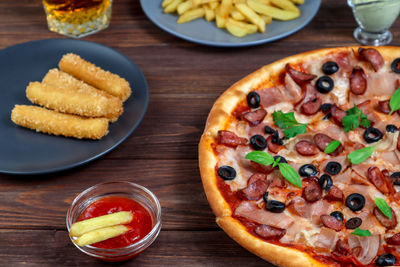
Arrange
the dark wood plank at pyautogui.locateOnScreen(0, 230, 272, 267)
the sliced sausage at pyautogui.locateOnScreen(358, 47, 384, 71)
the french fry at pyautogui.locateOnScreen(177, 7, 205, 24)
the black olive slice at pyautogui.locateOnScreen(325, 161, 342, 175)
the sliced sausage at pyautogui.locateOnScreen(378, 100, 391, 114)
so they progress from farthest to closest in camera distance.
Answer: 1. the french fry at pyautogui.locateOnScreen(177, 7, 205, 24)
2. the sliced sausage at pyautogui.locateOnScreen(358, 47, 384, 71)
3. the sliced sausage at pyautogui.locateOnScreen(378, 100, 391, 114)
4. the black olive slice at pyautogui.locateOnScreen(325, 161, 342, 175)
5. the dark wood plank at pyautogui.locateOnScreen(0, 230, 272, 267)

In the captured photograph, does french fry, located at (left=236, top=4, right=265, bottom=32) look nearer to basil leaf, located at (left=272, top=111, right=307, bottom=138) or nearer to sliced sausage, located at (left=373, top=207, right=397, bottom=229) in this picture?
basil leaf, located at (left=272, top=111, right=307, bottom=138)

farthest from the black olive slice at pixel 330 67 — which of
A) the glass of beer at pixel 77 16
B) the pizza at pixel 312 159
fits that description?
the glass of beer at pixel 77 16

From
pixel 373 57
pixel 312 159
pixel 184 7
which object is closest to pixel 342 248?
pixel 312 159

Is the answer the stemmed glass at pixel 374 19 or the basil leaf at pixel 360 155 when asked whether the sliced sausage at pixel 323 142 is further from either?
the stemmed glass at pixel 374 19

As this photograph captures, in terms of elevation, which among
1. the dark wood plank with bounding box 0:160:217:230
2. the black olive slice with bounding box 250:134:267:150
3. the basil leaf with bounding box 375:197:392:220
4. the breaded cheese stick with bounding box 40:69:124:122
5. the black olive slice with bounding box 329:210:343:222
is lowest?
the dark wood plank with bounding box 0:160:217:230

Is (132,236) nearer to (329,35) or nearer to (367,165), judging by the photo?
(367,165)

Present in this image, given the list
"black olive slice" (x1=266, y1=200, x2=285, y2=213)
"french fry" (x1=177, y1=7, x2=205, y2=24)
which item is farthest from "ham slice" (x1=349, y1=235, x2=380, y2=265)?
"french fry" (x1=177, y1=7, x2=205, y2=24)

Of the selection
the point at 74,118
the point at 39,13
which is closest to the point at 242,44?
the point at 74,118
